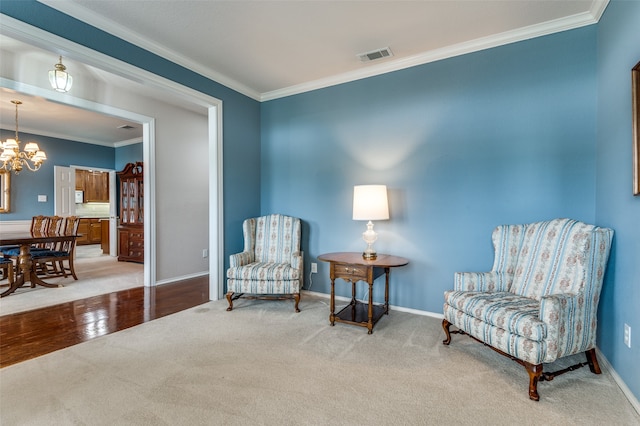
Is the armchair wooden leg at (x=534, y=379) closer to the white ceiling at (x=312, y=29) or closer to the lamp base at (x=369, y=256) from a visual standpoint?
the lamp base at (x=369, y=256)

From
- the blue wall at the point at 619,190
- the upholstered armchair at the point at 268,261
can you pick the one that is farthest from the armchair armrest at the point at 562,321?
the upholstered armchair at the point at 268,261

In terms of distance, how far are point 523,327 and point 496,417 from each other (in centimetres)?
51

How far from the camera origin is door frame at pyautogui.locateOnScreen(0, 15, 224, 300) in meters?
2.24

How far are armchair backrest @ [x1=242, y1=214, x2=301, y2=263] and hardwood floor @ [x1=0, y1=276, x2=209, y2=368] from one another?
84cm

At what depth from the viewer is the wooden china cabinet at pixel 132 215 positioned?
18.9ft

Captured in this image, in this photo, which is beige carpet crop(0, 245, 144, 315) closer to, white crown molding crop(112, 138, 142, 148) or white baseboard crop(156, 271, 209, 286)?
white baseboard crop(156, 271, 209, 286)

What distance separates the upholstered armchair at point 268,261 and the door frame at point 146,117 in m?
0.35

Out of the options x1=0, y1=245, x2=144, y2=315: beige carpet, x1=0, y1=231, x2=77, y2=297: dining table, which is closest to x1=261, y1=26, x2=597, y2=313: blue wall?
x1=0, y1=245, x2=144, y2=315: beige carpet

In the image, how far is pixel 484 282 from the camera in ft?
7.94

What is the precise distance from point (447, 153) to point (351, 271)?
1.47 metres

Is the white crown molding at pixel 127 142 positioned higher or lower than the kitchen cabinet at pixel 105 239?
higher

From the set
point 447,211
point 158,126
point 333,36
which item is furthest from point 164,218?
point 447,211

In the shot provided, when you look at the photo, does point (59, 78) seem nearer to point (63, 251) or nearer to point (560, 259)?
point (63, 251)

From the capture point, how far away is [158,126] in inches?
177
